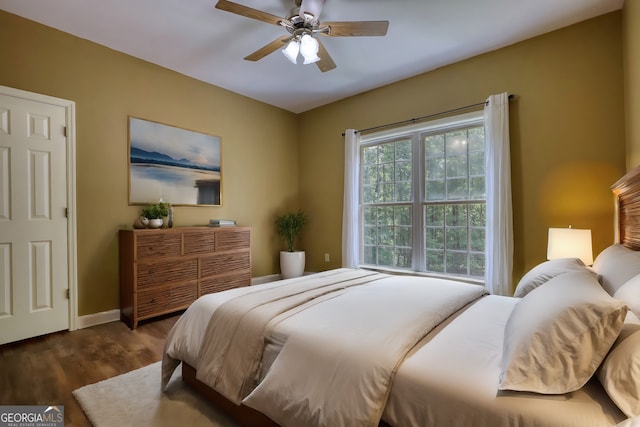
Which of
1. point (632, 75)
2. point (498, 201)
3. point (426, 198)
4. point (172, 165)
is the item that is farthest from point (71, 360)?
point (632, 75)

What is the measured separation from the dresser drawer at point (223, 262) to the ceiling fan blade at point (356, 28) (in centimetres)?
260

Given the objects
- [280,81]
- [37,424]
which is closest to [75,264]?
[37,424]

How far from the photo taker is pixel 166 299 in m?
3.08

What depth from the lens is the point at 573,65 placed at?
2.71 m

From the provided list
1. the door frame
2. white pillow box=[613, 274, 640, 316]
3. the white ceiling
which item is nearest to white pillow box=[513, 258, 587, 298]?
white pillow box=[613, 274, 640, 316]

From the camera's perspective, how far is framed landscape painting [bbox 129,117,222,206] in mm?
3256

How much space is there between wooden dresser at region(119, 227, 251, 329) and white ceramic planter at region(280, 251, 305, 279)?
0.86m

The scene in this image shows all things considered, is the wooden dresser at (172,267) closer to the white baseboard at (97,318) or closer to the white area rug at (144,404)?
the white baseboard at (97,318)

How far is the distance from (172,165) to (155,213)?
0.67 metres

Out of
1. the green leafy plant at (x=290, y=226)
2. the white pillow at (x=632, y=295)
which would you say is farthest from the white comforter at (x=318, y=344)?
the green leafy plant at (x=290, y=226)

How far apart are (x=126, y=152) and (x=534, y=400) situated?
3.75 m

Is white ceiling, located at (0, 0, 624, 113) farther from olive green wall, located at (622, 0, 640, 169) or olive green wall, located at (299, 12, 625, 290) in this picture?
olive green wall, located at (622, 0, 640, 169)

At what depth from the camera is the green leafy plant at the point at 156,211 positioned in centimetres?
313

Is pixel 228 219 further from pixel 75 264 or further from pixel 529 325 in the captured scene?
pixel 529 325
